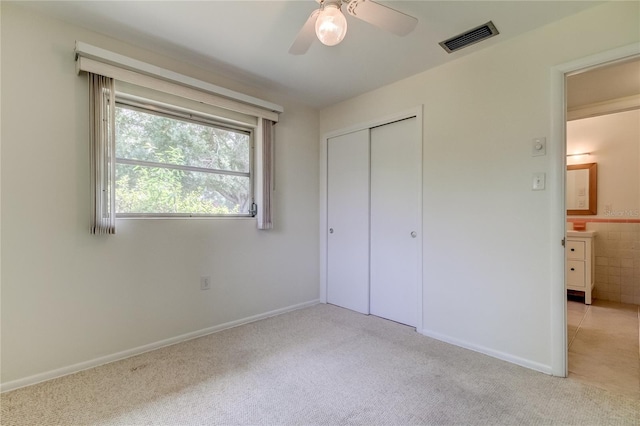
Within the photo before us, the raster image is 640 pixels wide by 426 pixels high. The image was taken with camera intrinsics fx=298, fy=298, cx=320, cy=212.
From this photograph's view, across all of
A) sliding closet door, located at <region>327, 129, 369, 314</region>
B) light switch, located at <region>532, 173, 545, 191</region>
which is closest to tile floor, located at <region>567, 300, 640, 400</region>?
light switch, located at <region>532, 173, 545, 191</region>

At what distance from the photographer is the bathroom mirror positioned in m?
3.89

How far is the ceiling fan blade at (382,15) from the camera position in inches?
57.1

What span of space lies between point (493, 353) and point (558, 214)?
1.14 meters

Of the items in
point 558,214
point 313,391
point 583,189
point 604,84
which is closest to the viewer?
point 313,391

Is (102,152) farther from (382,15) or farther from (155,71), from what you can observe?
(382,15)

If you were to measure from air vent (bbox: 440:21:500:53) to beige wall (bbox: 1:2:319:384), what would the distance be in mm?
2045

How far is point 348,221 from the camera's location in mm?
3475

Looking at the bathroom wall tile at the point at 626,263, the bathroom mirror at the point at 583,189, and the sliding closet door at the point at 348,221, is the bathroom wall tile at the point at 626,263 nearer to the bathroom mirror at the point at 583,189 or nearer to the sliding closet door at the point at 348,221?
the bathroom mirror at the point at 583,189

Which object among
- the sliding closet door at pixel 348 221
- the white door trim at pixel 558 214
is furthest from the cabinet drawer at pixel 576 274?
the sliding closet door at pixel 348 221

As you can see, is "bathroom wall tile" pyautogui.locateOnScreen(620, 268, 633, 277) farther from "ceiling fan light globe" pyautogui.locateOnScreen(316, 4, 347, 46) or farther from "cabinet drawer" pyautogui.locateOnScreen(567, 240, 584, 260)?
"ceiling fan light globe" pyautogui.locateOnScreen(316, 4, 347, 46)

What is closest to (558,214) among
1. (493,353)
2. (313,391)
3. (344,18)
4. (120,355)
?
(493,353)

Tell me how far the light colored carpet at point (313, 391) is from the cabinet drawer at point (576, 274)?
235cm

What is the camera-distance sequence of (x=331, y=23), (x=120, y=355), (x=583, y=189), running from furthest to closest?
(x=583, y=189) → (x=120, y=355) → (x=331, y=23)

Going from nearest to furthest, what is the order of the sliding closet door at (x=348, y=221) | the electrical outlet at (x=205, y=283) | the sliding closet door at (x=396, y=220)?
the electrical outlet at (x=205, y=283)
the sliding closet door at (x=396, y=220)
the sliding closet door at (x=348, y=221)
